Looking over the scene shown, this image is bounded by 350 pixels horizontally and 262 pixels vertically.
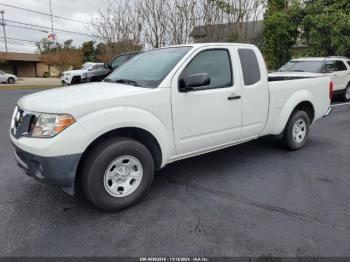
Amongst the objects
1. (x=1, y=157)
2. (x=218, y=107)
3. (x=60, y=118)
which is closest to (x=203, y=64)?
(x=218, y=107)

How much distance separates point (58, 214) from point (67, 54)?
159ft

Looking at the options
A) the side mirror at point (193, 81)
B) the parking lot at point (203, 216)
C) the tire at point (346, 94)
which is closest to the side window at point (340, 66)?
the tire at point (346, 94)

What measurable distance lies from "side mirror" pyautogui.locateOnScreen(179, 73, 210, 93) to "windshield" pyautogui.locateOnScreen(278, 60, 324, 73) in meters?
8.20

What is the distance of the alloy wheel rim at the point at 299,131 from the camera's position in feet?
17.4

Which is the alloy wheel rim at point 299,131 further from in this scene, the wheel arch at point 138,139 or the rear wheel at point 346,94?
the rear wheel at point 346,94

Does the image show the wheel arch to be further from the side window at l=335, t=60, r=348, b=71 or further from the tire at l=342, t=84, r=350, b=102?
the tire at l=342, t=84, r=350, b=102

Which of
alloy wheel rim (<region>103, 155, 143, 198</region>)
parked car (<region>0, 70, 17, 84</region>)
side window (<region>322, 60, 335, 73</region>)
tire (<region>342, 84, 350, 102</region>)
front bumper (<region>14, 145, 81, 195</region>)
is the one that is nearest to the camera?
front bumper (<region>14, 145, 81, 195</region>)

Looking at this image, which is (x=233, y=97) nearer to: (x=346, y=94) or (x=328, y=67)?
(x=328, y=67)

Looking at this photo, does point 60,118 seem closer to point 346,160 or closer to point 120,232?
point 120,232

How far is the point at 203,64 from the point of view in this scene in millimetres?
3947

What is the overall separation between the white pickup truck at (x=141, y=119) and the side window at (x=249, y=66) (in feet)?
0.05

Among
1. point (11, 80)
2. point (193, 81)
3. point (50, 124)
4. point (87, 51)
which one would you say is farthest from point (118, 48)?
point (87, 51)

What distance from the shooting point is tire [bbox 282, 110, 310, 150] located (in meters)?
5.15

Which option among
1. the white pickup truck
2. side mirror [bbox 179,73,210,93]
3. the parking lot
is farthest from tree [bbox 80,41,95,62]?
side mirror [bbox 179,73,210,93]
